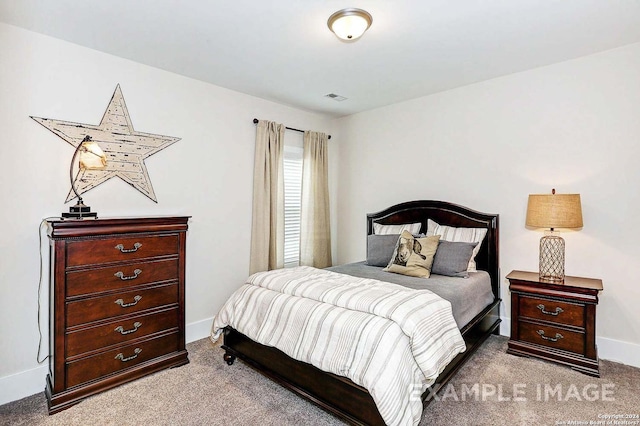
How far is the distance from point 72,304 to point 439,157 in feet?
12.1

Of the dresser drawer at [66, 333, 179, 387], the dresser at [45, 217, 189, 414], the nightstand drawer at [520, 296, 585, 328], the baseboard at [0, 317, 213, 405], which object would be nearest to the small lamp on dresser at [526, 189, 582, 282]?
the nightstand drawer at [520, 296, 585, 328]

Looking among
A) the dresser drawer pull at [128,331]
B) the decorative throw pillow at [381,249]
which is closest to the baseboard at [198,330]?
the dresser drawer pull at [128,331]

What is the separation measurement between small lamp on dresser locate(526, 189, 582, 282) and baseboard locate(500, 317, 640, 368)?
0.69 metres

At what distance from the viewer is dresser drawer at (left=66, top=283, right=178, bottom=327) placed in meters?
2.29

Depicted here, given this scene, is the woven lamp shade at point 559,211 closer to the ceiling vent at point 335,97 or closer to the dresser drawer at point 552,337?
the dresser drawer at point 552,337

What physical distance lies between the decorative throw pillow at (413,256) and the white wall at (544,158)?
84 centimetres

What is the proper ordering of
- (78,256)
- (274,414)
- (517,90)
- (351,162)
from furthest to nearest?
(351,162) < (517,90) < (78,256) < (274,414)

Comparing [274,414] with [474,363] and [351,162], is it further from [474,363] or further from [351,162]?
[351,162]

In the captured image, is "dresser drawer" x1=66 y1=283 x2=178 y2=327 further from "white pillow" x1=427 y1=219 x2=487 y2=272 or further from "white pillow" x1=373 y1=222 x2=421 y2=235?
"white pillow" x1=427 y1=219 x2=487 y2=272

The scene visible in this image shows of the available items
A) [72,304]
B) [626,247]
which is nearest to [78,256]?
[72,304]

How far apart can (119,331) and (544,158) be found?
3.95 meters

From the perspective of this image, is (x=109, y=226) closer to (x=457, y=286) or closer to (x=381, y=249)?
(x=381, y=249)

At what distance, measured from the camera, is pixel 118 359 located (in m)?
2.49

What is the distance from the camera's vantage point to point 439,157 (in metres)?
3.91
